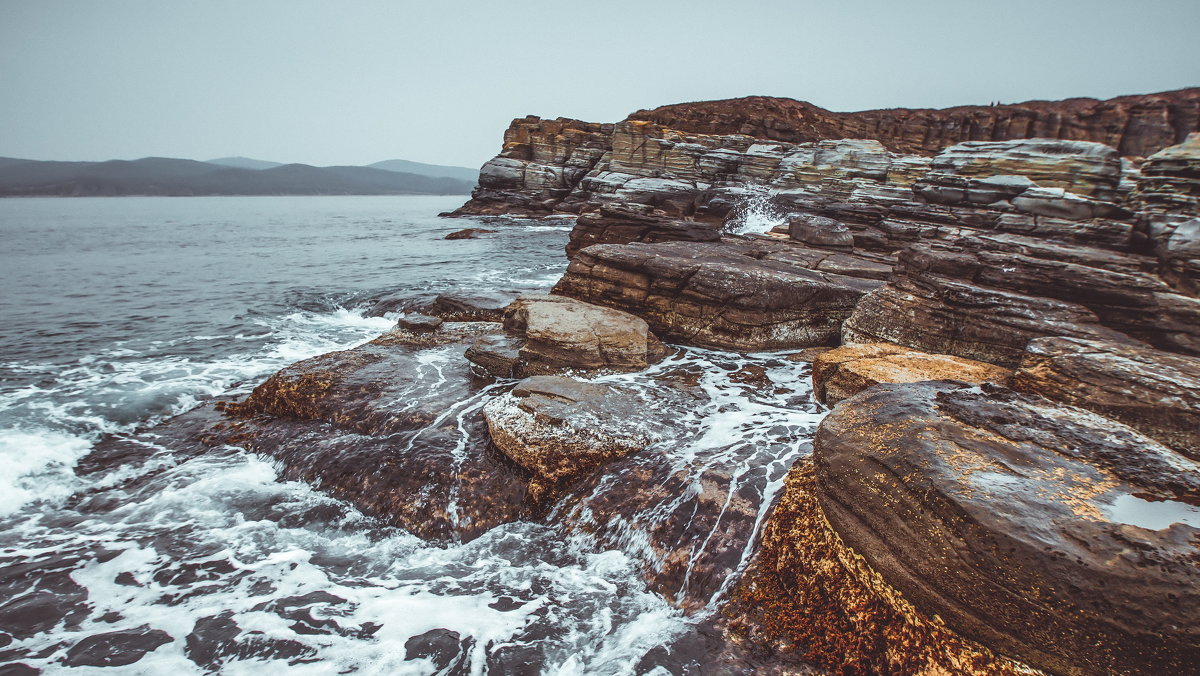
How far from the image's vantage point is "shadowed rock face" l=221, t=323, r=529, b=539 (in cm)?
568


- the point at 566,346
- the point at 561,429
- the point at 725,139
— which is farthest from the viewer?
the point at 725,139

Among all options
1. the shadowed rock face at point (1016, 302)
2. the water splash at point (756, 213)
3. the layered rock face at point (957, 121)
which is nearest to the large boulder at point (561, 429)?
the shadowed rock face at point (1016, 302)

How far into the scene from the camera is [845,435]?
3852 mm

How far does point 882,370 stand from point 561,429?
404cm

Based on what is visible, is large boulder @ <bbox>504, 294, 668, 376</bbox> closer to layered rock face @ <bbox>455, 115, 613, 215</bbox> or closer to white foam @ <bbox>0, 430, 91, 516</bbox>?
white foam @ <bbox>0, 430, 91, 516</bbox>

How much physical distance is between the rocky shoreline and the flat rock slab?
6 centimetres

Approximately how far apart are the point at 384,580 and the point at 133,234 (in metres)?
53.4

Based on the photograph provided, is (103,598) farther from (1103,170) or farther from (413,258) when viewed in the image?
(1103,170)

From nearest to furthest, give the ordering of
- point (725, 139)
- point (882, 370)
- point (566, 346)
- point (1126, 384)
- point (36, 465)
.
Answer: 1. point (1126, 384)
2. point (882, 370)
3. point (36, 465)
4. point (566, 346)
5. point (725, 139)

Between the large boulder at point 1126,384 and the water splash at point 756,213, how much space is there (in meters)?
25.1

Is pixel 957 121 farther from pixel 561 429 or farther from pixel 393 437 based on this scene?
pixel 393 437

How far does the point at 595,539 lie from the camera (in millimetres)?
5035

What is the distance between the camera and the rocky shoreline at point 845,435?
109 inches

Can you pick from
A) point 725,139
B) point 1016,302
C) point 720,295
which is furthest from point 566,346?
point 725,139
